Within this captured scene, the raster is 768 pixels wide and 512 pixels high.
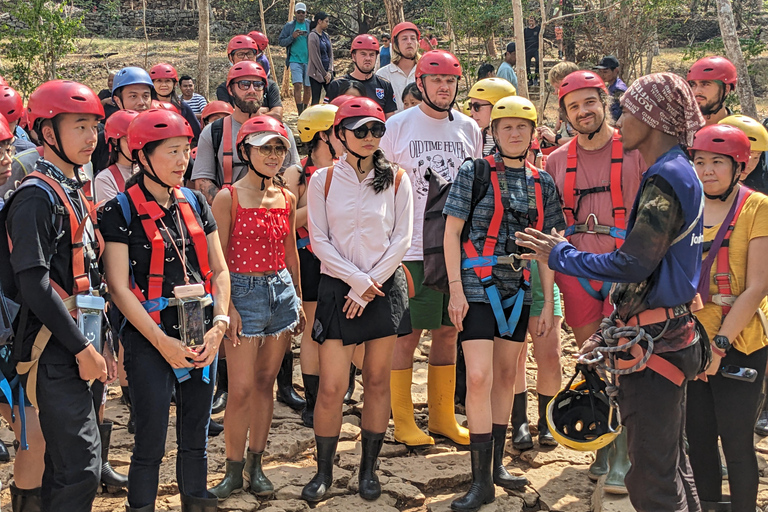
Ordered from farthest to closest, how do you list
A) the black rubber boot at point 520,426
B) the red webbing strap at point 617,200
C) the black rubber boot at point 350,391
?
the black rubber boot at point 350,391
the black rubber boot at point 520,426
the red webbing strap at point 617,200

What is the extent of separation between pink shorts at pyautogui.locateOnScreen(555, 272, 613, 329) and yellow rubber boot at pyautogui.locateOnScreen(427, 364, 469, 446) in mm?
999

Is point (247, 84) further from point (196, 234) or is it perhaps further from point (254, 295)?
point (196, 234)

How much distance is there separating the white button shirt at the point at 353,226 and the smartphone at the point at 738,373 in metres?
1.89

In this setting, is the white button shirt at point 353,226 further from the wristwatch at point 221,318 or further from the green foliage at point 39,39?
the green foliage at point 39,39

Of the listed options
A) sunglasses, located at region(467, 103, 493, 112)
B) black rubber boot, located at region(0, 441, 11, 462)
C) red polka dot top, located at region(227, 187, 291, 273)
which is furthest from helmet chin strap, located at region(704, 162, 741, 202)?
black rubber boot, located at region(0, 441, 11, 462)

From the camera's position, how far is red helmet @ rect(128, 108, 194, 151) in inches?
A: 152

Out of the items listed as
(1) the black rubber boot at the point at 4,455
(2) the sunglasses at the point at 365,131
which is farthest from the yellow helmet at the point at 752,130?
(1) the black rubber boot at the point at 4,455

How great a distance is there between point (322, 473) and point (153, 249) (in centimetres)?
183

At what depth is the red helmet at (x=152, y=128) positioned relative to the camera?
3854mm

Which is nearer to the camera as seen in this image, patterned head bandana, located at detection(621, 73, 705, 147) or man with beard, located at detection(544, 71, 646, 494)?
patterned head bandana, located at detection(621, 73, 705, 147)

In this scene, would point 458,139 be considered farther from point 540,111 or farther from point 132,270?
point 540,111

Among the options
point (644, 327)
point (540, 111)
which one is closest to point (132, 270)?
point (644, 327)

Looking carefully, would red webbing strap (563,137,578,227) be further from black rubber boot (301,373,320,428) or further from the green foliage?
the green foliage

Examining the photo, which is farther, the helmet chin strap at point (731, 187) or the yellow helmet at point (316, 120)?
the yellow helmet at point (316, 120)
